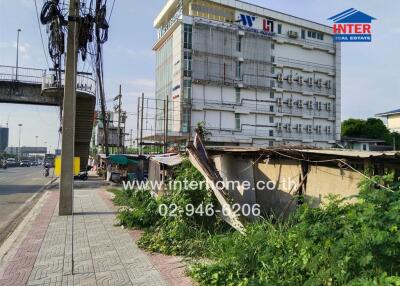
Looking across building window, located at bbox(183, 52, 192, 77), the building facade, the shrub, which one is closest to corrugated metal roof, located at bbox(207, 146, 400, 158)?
Answer: the shrub

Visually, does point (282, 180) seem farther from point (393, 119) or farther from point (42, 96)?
point (393, 119)

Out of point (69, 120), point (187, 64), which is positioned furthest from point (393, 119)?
point (69, 120)

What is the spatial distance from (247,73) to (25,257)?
50624 mm

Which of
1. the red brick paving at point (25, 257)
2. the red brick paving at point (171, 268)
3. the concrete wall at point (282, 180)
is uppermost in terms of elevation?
the concrete wall at point (282, 180)

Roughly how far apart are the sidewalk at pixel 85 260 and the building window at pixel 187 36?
139ft

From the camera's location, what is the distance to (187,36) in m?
51.6

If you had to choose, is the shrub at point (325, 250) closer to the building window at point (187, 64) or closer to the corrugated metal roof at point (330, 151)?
the corrugated metal roof at point (330, 151)

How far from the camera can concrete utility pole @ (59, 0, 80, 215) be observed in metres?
13.2

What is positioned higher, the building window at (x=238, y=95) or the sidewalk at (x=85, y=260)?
the building window at (x=238, y=95)

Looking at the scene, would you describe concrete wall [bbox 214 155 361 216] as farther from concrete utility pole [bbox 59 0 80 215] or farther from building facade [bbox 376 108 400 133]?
building facade [bbox 376 108 400 133]

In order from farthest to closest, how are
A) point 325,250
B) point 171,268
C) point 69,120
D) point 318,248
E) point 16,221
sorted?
point 69,120 < point 16,221 < point 171,268 < point 318,248 < point 325,250

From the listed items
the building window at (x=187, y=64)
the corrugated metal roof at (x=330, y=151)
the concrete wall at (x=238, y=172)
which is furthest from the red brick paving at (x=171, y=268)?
the building window at (x=187, y=64)

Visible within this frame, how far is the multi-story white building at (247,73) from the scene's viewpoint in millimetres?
51500

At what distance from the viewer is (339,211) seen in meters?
5.38
